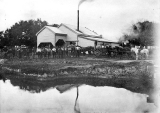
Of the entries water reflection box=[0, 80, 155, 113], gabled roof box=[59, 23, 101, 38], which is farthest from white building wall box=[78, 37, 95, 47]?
water reflection box=[0, 80, 155, 113]

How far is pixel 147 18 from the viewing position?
330 inches

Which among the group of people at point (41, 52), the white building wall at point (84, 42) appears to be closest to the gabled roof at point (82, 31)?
the white building wall at point (84, 42)

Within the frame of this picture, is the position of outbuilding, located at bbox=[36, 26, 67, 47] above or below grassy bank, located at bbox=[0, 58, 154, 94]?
above

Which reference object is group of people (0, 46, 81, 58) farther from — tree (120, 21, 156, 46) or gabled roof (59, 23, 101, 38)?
tree (120, 21, 156, 46)

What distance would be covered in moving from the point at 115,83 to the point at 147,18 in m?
2.77

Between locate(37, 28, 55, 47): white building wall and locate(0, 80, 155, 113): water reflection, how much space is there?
2435 millimetres

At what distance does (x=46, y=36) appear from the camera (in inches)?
383

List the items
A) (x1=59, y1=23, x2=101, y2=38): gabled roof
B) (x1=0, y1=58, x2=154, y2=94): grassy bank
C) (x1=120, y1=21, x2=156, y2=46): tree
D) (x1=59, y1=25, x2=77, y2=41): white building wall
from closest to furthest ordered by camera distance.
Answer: (x1=0, y1=58, x2=154, y2=94): grassy bank → (x1=120, y1=21, x2=156, y2=46): tree → (x1=59, y1=23, x2=101, y2=38): gabled roof → (x1=59, y1=25, x2=77, y2=41): white building wall

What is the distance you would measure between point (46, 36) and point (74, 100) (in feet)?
12.2

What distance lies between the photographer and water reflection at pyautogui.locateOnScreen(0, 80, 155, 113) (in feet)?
21.8

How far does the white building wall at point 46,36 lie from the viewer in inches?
379

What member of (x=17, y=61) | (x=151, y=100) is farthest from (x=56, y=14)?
(x=151, y=100)

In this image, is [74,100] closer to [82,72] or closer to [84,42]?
[82,72]

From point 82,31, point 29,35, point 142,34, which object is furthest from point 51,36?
point 142,34
